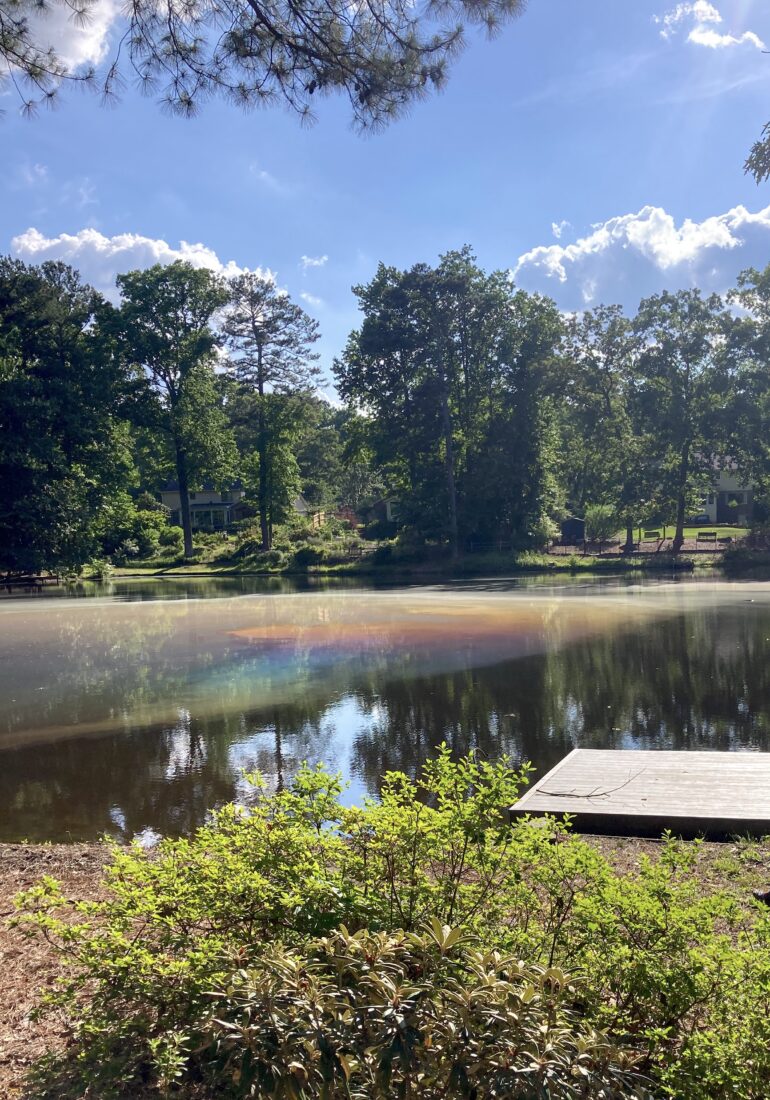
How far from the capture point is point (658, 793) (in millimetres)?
6711

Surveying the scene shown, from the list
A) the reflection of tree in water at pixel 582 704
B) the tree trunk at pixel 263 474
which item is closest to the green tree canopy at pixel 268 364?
the tree trunk at pixel 263 474

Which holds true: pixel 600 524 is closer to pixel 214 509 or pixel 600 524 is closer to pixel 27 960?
pixel 214 509

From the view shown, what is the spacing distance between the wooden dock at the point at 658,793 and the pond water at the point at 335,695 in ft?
3.12

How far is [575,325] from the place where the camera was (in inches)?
1837

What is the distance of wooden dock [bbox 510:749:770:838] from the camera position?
6070 mm

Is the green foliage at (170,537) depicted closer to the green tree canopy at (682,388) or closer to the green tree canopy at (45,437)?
the green tree canopy at (45,437)

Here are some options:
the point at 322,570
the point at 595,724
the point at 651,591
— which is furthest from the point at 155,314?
the point at 595,724

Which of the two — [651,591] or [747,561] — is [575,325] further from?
[651,591]

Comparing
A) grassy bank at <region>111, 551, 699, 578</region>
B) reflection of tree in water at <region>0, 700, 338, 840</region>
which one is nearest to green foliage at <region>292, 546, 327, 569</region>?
grassy bank at <region>111, 551, 699, 578</region>

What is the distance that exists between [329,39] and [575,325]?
43452mm

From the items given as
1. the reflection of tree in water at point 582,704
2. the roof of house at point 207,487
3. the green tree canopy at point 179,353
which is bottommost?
the reflection of tree in water at point 582,704

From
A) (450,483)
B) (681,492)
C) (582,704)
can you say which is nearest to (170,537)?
(450,483)

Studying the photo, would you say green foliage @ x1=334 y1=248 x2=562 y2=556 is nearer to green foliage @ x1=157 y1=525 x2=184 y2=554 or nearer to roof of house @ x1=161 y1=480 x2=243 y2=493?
green foliage @ x1=157 y1=525 x2=184 y2=554

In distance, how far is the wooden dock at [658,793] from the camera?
19.9 feet
